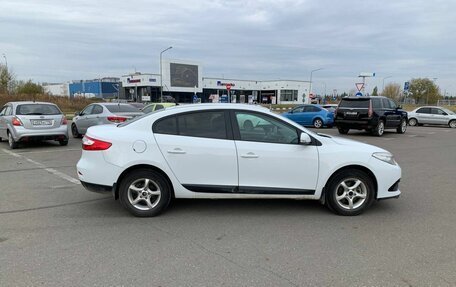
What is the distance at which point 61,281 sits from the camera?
3.49 m

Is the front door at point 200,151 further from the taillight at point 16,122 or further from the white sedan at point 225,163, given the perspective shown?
the taillight at point 16,122

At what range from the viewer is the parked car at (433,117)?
88.5ft

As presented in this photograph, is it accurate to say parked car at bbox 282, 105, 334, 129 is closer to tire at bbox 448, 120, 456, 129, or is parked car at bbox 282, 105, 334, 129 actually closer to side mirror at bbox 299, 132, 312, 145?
tire at bbox 448, 120, 456, 129

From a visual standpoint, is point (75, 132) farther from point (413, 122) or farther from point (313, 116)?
point (413, 122)

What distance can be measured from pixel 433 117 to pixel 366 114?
12.5 m

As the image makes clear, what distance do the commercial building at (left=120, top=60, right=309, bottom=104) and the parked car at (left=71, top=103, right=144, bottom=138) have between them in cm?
6212

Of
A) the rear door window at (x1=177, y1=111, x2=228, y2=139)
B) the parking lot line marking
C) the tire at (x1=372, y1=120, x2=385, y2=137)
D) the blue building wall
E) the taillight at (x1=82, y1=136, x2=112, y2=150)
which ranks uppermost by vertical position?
the blue building wall

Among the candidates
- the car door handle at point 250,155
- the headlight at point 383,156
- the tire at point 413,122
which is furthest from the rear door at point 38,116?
the tire at point 413,122

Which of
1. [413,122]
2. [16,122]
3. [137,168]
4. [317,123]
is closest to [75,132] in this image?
[16,122]

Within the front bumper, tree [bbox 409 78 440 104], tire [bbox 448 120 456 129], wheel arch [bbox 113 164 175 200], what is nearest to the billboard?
tree [bbox 409 78 440 104]

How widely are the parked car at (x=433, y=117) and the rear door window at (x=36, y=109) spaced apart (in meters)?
24.7

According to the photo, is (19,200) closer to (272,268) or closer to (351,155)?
(272,268)

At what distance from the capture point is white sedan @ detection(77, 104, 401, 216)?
523 centimetres

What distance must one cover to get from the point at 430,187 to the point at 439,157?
15.9ft
